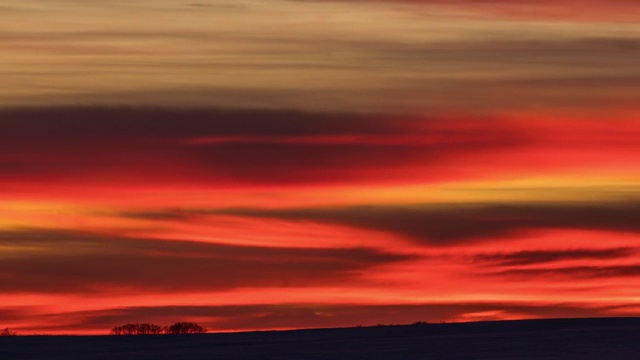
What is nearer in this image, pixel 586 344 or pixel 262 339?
pixel 586 344

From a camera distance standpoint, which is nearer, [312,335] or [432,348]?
[432,348]

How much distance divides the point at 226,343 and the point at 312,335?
2.89 m

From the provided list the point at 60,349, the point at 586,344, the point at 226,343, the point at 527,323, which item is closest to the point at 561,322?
the point at 527,323

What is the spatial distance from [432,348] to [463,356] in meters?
2.18

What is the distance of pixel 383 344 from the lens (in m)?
51.4

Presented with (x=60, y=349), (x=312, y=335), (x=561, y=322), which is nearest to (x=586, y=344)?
(x=561, y=322)

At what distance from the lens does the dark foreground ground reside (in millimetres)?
48094

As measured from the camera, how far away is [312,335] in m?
54.6

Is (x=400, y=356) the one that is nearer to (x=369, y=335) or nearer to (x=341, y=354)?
(x=341, y=354)

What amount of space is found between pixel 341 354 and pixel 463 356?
3.09 meters

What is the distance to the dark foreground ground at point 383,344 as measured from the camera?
158 ft

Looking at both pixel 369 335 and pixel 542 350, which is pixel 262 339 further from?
pixel 542 350

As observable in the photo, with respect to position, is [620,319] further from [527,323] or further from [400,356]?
[400,356]

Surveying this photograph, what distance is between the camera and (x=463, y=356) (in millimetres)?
47562
